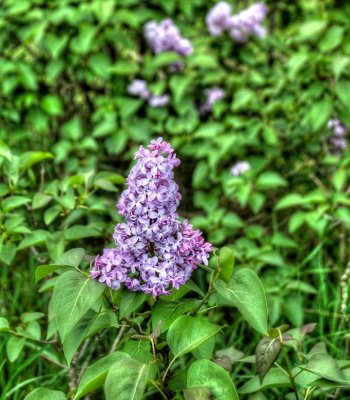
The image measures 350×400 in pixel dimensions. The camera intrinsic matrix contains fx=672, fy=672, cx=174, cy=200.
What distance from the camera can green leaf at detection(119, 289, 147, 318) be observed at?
5.15 ft

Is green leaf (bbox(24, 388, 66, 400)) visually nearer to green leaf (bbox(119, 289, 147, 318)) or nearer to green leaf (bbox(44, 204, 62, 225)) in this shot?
green leaf (bbox(119, 289, 147, 318))

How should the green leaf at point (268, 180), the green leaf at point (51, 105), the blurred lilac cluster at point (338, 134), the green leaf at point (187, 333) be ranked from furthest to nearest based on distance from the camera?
the green leaf at point (51, 105) < the blurred lilac cluster at point (338, 134) < the green leaf at point (268, 180) < the green leaf at point (187, 333)

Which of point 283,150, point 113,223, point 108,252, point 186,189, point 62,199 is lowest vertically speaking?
point 186,189

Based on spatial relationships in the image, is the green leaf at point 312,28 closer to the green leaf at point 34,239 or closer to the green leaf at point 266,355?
the green leaf at point 34,239

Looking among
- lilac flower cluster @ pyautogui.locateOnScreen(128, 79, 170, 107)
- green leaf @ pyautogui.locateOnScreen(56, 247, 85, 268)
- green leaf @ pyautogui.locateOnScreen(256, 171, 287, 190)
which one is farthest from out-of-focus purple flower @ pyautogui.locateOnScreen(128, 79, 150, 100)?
green leaf @ pyautogui.locateOnScreen(56, 247, 85, 268)

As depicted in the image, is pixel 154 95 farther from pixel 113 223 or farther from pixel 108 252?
pixel 108 252

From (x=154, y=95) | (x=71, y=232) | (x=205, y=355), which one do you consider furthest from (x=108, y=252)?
(x=154, y=95)

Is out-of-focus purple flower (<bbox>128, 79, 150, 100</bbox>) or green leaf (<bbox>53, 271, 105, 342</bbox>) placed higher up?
green leaf (<bbox>53, 271, 105, 342</bbox>)

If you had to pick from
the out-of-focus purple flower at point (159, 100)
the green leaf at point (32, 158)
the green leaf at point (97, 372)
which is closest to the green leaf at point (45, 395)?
the green leaf at point (97, 372)

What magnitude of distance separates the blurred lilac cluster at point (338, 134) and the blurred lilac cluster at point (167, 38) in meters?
0.81

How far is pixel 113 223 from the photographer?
2.38 m

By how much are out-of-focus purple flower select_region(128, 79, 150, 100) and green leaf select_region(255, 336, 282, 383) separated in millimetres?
2088

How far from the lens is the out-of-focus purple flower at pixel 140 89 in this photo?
3457 mm

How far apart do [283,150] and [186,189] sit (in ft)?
1.86
